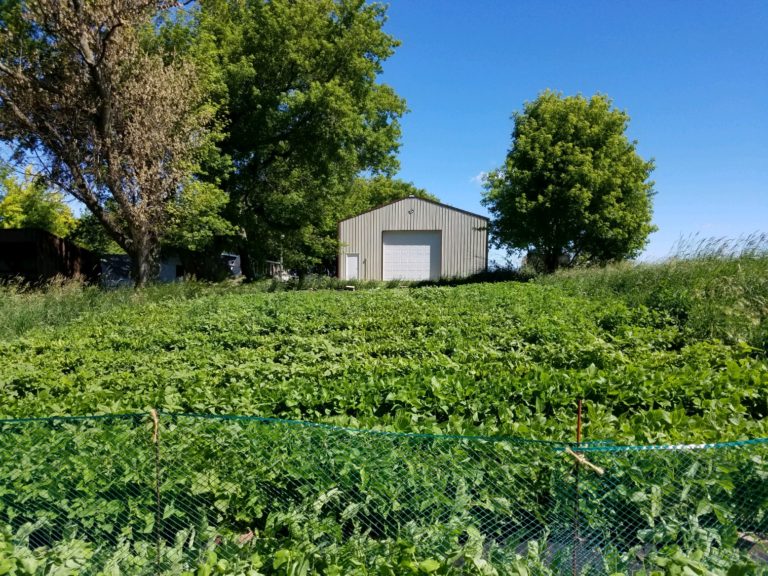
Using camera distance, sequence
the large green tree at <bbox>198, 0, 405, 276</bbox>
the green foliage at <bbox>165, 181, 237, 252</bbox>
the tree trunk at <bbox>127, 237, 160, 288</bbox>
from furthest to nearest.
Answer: the large green tree at <bbox>198, 0, 405, 276</bbox> < the green foliage at <bbox>165, 181, 237, 252</bbox> < the tree trunk at <bbox>127, 237, 160, 288</bbox>

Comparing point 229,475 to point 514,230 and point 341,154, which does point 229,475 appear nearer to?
point 341,154

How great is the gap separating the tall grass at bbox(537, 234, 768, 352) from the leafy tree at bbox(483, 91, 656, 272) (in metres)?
9.17

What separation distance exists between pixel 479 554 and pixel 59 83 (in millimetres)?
16142

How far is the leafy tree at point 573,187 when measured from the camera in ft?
66.4

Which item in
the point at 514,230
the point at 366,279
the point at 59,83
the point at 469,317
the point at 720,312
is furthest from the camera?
the point at 366,279

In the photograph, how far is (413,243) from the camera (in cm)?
2547

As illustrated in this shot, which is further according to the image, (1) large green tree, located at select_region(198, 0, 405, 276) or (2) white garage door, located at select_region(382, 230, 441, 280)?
(2) white garage door, located at select_region(382, 230, 441, 280)

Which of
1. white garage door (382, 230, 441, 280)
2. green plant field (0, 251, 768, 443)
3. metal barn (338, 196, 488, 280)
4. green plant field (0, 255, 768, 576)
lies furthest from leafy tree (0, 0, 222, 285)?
white garage door (382, 230, 441, 280)

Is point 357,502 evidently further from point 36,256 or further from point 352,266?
point 352,266

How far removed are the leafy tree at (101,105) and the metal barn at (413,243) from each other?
466 inches

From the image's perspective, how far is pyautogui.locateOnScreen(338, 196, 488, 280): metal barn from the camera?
979 inches

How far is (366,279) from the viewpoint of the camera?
82.8 ft

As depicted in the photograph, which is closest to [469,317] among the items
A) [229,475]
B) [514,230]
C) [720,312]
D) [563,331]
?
[563,331]

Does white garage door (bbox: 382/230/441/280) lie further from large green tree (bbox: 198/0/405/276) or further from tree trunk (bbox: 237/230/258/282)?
tree trunk (bbox: 237/230/258/282)
